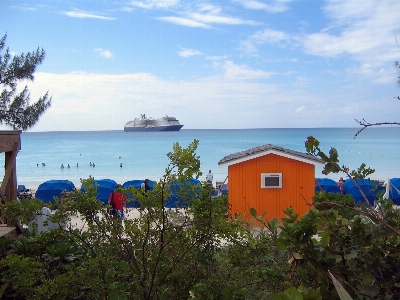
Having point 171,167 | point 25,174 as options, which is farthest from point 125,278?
point 25,174

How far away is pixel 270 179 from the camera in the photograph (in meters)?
12.8

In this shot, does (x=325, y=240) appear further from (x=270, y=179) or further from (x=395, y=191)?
(x=395, y=191)

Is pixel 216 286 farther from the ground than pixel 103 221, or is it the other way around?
pixel 103 221

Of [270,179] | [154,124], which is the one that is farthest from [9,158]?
[154,124]

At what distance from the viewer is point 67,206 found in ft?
9.36

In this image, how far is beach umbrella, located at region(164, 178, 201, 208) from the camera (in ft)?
9.12

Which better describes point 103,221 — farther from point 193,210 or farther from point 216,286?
point 216,286

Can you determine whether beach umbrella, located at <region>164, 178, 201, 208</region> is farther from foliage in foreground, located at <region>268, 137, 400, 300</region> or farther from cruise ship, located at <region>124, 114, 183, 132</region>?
cruise ship, located at <region>124, 114, 183, 132</region>

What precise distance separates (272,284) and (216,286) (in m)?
0.44

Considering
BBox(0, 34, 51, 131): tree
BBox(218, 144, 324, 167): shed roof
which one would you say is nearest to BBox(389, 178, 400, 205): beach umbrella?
BBox(218, 144, 324, 167): shed roof

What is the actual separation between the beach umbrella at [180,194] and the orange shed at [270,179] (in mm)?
9894

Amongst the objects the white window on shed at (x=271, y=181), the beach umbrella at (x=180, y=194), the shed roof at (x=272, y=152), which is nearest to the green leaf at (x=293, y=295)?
the beach umbrella at (x=180, y=194)

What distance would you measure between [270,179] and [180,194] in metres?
10.3

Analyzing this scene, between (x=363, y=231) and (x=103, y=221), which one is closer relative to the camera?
(x=363, y=231)
